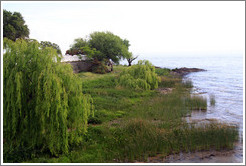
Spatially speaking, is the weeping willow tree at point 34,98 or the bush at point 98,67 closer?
the weeping willow tree at point 34,98

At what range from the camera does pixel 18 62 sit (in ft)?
31.1

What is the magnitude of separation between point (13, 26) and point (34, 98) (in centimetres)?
3893

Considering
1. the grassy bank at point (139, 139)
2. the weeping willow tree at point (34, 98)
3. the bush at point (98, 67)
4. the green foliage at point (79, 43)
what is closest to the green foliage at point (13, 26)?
the green foliage at point (79, 43)

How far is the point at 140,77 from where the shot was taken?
28.6 m

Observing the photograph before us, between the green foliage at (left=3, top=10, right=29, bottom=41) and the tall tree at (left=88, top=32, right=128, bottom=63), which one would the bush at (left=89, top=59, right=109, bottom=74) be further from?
the green foliage at (left=3, top=10, right=29, bottom=41)

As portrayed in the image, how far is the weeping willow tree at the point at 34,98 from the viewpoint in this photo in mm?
9227

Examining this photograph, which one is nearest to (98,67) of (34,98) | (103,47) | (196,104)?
(103,47)

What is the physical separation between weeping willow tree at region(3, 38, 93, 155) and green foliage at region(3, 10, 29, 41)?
35.0m

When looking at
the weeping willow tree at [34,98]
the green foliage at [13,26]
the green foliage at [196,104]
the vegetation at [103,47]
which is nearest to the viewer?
the weeping willow tree at [34,98]

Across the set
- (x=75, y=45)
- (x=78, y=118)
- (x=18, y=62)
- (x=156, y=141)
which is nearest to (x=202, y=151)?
(x=156, y=141)

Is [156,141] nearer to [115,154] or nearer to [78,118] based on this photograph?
[115,154]

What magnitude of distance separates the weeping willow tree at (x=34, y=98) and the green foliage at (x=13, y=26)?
34951 mm

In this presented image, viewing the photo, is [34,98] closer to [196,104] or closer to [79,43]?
[196,104]

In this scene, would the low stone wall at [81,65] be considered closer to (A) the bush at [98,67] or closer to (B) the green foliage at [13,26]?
(A) the bush at [98,67]
